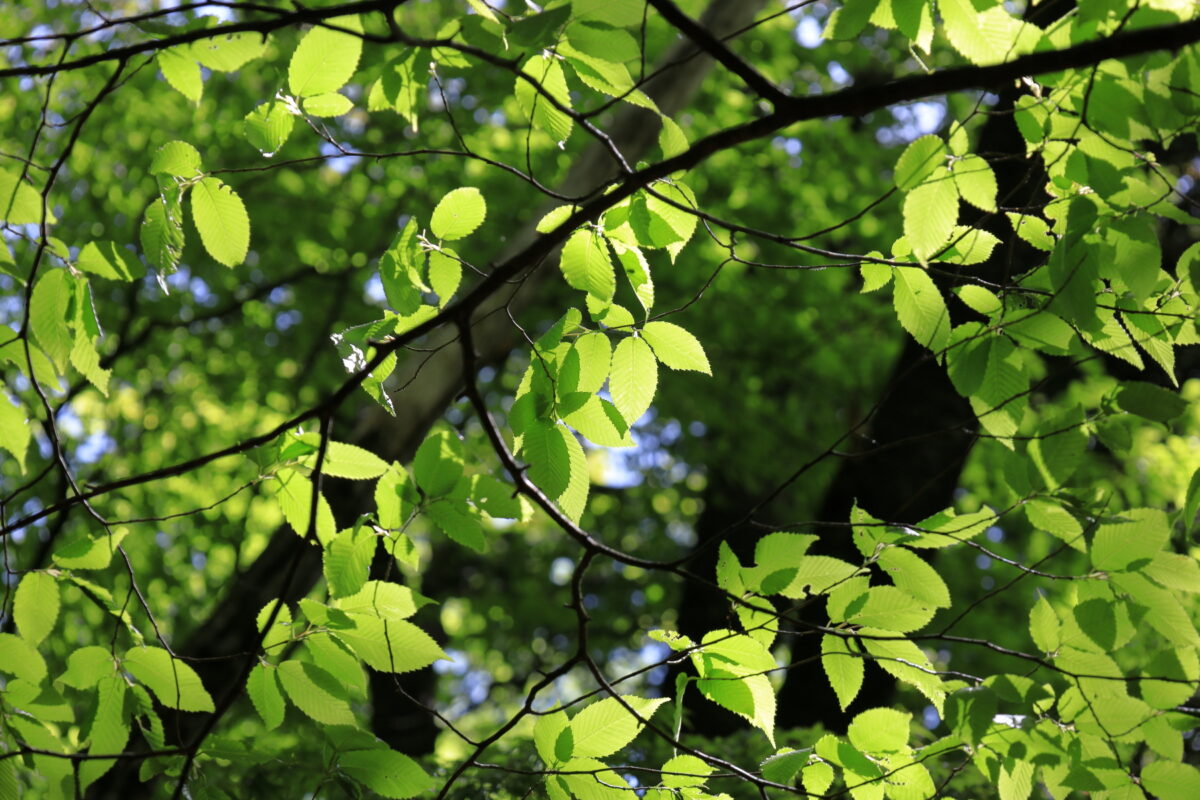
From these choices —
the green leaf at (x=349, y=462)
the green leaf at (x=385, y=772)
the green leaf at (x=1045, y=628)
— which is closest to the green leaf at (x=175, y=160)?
the green leaf at (x=349, y=462)

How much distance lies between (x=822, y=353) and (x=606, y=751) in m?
6.03

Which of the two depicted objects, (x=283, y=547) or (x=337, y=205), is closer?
(x=283, y=547)

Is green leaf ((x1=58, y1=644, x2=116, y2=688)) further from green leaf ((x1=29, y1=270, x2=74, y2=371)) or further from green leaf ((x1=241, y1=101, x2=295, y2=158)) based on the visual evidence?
green leaf ((x1=241, y1=101, x2=295, y2=158))

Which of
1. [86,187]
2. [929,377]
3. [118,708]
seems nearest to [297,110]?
[118,708]

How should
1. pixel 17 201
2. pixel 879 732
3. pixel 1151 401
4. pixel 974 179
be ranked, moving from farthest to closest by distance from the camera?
pixel 17 201
pixel 879 732
pixel 974 179
pixel 1151 401

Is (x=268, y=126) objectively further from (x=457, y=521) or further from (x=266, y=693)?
(x=266, y=693)

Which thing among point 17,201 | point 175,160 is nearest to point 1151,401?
point 175,160

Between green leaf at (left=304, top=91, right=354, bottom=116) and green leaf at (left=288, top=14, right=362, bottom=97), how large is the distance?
15 mm

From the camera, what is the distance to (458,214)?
1.54 metres

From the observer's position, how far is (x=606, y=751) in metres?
1.51

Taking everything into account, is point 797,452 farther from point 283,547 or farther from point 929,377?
point 283,547

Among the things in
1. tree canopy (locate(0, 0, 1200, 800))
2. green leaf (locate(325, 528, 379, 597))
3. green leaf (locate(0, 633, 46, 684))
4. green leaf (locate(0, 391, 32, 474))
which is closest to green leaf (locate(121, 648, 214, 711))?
tree canopy (locate(0, 0, 1200, 800))

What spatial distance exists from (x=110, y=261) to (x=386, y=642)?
2.80 ft

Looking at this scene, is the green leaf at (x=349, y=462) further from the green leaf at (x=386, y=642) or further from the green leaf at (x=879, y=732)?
the green leaf at (x=879, y=732)
